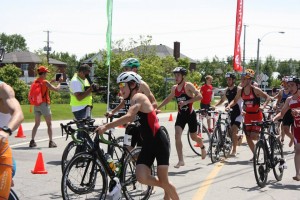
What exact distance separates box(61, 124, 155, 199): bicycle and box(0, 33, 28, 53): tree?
155 metres

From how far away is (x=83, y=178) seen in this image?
673 centimetres

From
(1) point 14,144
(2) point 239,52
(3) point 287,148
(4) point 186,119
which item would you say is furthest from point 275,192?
(2) point 239,52

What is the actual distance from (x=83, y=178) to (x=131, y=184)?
70 cm

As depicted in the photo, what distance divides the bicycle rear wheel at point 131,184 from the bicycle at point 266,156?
7.26 feet

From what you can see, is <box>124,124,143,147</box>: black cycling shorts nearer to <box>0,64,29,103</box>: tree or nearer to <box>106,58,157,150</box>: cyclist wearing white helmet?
<box>106,58,157,150</box>: cyclist wearing white helmet

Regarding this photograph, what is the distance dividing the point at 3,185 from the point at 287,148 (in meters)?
11.2

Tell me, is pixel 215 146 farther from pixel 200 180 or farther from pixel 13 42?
pixel 13 42

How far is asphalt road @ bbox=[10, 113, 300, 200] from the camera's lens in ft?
25.4

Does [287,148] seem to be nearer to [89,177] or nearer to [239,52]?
[89,177]

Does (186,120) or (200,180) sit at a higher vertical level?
(186,120)

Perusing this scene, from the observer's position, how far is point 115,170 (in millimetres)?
6711

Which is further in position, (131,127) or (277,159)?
(277,159)

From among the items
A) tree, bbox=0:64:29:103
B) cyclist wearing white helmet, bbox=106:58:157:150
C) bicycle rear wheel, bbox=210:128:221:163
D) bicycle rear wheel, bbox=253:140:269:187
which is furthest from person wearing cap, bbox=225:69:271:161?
tree, bbox=0:64:29:103

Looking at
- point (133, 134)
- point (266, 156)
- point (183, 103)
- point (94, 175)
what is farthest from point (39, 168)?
point (266, 156)
